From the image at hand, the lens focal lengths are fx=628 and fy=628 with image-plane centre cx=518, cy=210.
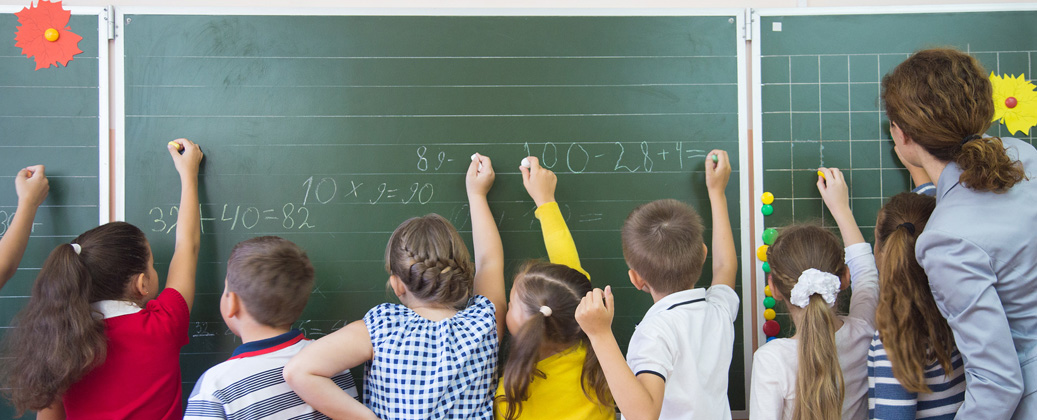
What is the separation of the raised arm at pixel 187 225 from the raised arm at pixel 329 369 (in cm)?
61

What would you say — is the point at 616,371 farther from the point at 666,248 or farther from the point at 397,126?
the point at 397,126

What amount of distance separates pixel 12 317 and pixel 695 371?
203 centimetres

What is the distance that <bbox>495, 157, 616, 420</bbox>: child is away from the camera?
4.92 feet

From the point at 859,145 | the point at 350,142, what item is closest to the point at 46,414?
the point at 350,142

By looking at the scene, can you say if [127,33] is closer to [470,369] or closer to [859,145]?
[470,369]

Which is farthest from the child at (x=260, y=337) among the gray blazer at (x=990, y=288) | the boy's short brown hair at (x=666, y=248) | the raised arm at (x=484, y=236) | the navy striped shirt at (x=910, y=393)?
the gray blazer at (x=990, y=288)

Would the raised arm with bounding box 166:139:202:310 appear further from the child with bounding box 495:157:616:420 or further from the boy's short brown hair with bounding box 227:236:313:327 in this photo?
the child with bounding box 495:157:616:420

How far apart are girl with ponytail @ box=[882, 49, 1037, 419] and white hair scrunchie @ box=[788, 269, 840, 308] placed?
18cm

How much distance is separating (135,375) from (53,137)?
34.2 inches

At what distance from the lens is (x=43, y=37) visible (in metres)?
1.97

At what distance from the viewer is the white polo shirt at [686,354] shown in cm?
144

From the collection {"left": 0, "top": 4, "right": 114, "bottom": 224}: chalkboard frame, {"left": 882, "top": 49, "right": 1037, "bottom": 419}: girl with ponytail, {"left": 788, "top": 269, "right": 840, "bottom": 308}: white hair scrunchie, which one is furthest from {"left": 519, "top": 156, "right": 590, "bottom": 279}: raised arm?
{"left": 0, "top": 4, "right": 114, "bottom": 224}: chalkboard frame

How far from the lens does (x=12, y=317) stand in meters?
1.94

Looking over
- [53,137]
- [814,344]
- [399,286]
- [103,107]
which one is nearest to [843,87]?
[814,344]
